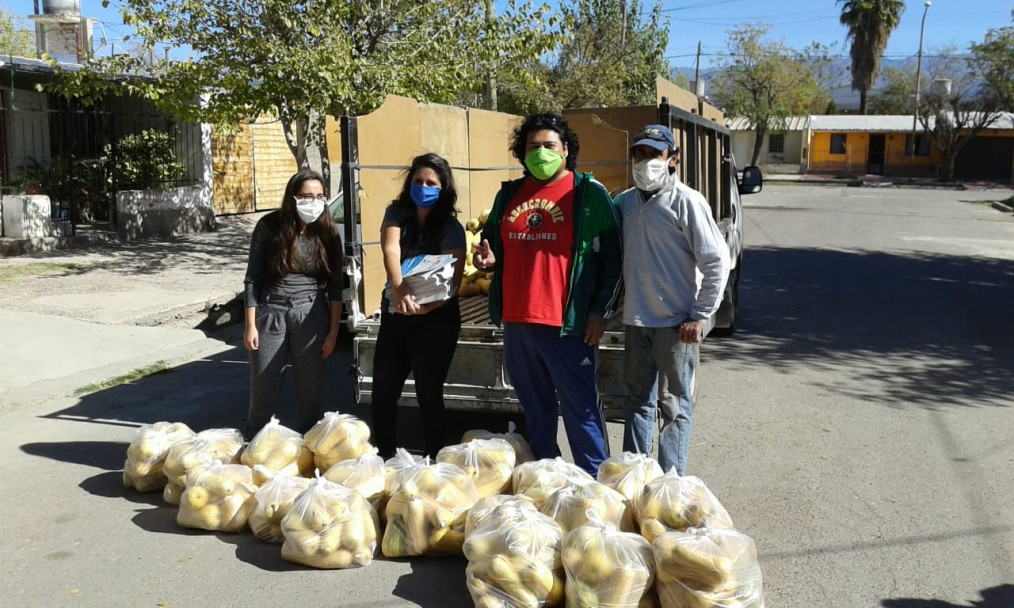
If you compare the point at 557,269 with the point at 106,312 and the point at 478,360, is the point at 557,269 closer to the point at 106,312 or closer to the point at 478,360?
the point at 478,360

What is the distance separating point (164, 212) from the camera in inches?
689

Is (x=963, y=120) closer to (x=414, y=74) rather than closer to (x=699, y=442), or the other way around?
(x=414, y=74)

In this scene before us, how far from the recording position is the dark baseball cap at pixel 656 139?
455 cm

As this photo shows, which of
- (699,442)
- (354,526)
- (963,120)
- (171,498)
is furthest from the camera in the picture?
(963,120)

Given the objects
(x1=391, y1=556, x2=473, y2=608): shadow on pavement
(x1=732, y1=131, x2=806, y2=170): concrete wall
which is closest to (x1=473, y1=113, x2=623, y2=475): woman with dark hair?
(x1=391, y1=556, x2=473, y2=608): shadow on pavement

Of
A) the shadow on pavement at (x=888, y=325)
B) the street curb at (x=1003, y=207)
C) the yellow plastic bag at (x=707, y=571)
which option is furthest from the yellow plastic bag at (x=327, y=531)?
the street curb at (x=1003, y=207)

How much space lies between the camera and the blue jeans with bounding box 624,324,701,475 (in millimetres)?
4688

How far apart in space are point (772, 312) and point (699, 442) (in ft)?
17.5

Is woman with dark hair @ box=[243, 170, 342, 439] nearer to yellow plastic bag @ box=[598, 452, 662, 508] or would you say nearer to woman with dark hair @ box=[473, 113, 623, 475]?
woman with dark hair @ box=[473, 113, 623, 475]

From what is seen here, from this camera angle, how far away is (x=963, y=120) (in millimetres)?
49688

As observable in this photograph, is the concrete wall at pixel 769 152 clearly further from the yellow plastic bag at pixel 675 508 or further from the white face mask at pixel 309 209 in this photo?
the yellow plastic bag at pixel 675 508

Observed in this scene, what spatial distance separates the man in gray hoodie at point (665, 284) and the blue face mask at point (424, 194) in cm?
99

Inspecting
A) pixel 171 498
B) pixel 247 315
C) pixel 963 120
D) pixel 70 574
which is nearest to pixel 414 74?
pixel 247 315

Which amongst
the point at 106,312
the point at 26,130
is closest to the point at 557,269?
the point at 106,312
